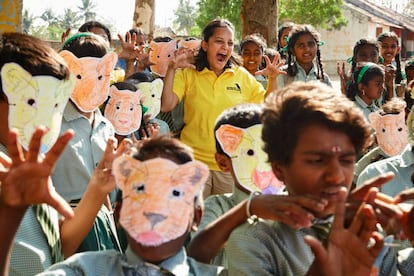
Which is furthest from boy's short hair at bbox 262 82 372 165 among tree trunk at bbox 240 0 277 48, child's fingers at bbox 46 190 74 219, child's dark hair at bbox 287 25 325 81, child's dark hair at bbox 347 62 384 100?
tree trunk at bbox 240 0 277 48

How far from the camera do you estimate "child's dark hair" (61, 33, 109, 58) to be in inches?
142

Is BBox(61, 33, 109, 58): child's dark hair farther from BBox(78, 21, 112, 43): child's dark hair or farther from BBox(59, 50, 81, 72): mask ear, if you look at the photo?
BBox(78, 21, 112, 43): child's dark hair

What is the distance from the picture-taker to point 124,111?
422cm

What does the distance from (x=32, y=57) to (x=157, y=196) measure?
0.84m

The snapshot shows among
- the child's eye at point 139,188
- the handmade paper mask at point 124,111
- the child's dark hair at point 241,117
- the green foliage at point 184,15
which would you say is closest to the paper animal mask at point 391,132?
the child's dark hair at point 241,117

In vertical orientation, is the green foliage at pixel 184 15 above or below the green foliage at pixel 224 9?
above

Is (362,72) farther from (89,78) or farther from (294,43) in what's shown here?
(89,78)

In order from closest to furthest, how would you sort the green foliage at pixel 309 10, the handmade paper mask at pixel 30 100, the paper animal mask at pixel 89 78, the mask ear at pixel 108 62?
1. the handmade paper mask at pixel 30 100
2. the paper animal mask at pixel 89 78
3. the mask ear at pixel 108 62
4. the green foliage at pixel 309 10

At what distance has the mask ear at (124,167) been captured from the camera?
219 centimetres

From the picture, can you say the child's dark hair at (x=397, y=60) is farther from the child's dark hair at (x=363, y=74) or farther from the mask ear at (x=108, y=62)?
the mask ear at (x=108, y=62)

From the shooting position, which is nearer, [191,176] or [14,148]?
[14,148]

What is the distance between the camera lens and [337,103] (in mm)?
2301

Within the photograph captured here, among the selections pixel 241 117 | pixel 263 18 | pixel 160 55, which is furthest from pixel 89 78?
pixel 263 18

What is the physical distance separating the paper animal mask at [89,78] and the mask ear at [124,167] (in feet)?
4.27
